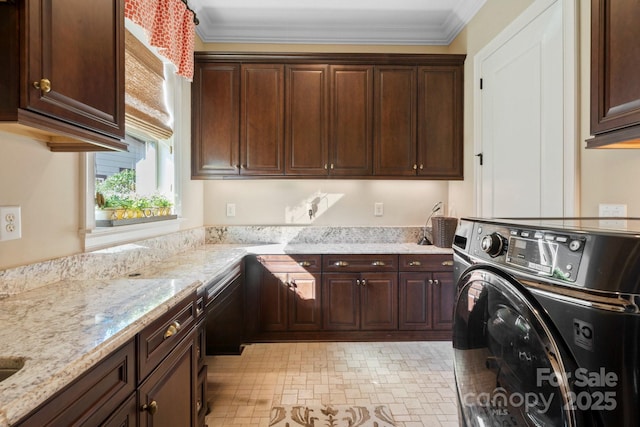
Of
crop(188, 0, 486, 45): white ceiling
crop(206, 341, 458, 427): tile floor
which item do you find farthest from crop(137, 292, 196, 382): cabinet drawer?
crop(188, 0, 486, 45): white ceiling

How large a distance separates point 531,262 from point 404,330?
84.3 inches

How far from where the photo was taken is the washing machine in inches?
24.8

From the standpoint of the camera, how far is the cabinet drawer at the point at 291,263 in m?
2.73

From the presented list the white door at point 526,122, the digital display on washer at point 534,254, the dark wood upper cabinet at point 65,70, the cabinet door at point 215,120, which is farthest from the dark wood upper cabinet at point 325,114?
the digital display on washer at point 534,254

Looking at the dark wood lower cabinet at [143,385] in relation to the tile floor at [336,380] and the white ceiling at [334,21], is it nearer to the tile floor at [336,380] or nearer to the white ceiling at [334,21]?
A: the tile floor at [336,380]

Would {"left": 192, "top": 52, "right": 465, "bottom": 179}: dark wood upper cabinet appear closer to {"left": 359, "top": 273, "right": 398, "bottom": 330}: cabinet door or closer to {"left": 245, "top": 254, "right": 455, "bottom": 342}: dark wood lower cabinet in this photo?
{"left": 245, "top": 254, "right": 455, "bottom": 342}: dark wood lower cabinet

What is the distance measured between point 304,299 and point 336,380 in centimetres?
71

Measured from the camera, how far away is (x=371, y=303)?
9.04 feet

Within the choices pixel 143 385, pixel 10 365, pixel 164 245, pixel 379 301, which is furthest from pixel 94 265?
pixel 379 301

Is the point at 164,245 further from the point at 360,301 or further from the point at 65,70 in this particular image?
the point at 360,301

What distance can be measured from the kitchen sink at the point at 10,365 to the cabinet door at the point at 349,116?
8.04 feet

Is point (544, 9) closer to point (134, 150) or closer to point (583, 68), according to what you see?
point (583, 68)

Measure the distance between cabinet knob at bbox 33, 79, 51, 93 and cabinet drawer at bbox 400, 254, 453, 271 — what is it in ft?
8.15

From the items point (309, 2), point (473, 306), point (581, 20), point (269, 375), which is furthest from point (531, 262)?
point (309, 2)
